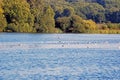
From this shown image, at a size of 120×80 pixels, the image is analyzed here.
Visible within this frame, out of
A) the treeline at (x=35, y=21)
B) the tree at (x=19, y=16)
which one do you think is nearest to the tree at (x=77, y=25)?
the treeline at (x=35, y=21)

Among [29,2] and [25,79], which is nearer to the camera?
[25,79]

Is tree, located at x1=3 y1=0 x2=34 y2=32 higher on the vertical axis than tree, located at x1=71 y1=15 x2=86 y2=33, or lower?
higher

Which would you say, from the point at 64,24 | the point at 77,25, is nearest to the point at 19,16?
Result: the point at 64,24

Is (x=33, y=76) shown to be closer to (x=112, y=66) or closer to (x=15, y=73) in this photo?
(x=15, y=73)

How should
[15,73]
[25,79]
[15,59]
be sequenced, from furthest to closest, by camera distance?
[15,59]
[15,73]
[25,79]

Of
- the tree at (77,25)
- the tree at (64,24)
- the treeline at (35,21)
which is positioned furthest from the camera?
the tree at (64,24)

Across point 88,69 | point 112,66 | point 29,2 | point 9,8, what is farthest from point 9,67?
point 29,2

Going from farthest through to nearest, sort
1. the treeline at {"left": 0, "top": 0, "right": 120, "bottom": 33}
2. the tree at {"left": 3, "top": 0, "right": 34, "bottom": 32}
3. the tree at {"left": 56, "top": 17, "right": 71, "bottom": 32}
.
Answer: the tree at {"left": 56, "top": 17, "right": 71, "bottom": 32} → the treeline at {"left": 0, "top": 0, "right": 120, "bottom": 33} → the tree at {"left": 3, "top": 0, "right": 34, "bottom": 32}

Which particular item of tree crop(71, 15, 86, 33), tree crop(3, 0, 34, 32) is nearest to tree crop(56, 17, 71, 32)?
tree crop(71, 15, 86, 33)

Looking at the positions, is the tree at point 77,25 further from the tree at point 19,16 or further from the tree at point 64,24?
the tree at point 19,16

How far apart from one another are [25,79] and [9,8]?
91.4 m

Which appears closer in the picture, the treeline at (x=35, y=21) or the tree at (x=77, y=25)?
the treeline at (x=35, y=21)

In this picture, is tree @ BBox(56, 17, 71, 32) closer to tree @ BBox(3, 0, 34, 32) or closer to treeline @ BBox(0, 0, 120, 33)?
treeline @ BBox(0, 0, 120, 33)

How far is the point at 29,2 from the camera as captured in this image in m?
130
